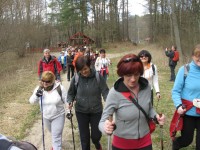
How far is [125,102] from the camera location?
122 inches

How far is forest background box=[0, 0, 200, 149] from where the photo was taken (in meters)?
11.3

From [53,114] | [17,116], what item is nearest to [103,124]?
[53,114]

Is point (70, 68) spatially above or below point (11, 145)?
below

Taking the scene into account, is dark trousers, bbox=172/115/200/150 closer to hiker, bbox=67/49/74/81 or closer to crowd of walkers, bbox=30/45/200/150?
crowd of walkers, bbox=30/45/200/150

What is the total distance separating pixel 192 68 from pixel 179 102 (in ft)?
1.66

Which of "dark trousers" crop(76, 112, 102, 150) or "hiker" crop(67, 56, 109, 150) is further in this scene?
"dark trousers" crop(76, 112, 102, 150)

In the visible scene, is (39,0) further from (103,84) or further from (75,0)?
(103,84)

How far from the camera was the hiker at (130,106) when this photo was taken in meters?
3.03

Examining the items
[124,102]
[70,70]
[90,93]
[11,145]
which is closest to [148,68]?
[90,93]

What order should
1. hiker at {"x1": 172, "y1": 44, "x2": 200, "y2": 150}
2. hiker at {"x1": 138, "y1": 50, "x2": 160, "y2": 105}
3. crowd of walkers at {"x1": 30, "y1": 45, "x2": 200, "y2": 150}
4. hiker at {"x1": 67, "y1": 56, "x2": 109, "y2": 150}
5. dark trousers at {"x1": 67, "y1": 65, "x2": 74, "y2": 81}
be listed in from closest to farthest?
1. crowd of walkers at {"x1": 30, "y1": 45, "x2": 200, "y2": 150}
2. hiker at {"x1": 172, "y1": 44, "x2": 200, "y2": 150}
3. hiker at {"x1": 67, "y1": 56, "x2": 109, "y2": 150}
4. hiker at {"x1": 138, "y1": 50, "x2": 160, "y2": 105}
5. dark trousers at {"x1": 67, "y1": 65, "x2": 74, "y2": 81}

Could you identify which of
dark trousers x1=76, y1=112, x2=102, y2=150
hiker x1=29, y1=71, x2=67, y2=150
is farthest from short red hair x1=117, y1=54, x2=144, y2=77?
hiker x1=29, y1=71, x2=67, y2=150

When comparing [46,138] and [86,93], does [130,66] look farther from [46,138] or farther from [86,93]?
[46,138]

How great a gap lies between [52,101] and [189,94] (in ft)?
7.31

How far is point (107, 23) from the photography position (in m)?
54.8
